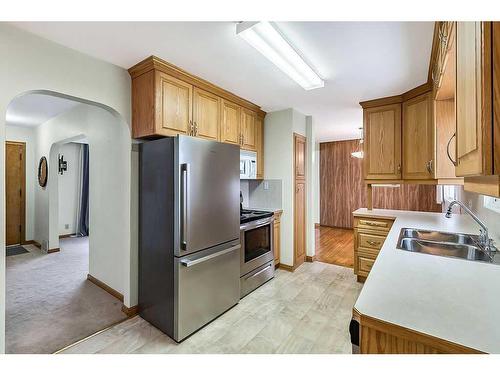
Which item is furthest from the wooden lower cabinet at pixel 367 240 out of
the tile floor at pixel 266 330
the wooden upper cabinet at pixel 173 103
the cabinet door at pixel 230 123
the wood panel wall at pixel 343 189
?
the wood panel wall at pixel 343 189

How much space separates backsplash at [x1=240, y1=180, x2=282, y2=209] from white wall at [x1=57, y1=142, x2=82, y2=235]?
4648 millimetres

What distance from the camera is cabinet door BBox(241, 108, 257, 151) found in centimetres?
320

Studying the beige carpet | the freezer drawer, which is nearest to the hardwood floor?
the freezer drawer

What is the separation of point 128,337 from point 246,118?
8.83 ft

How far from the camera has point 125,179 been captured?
2.35m

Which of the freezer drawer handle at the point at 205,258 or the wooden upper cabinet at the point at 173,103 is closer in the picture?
the freezer drawer handle at the point at 205,258

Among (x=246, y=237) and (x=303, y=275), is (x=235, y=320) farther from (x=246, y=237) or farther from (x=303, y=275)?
(x=303, y=275)

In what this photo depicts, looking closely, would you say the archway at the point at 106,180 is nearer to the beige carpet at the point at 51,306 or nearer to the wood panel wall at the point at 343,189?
the beige carpet at the point at 51,306

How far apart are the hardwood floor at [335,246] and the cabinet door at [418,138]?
1.69m

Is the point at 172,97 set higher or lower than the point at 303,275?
higher

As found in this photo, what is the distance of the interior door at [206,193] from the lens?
76.3 inches

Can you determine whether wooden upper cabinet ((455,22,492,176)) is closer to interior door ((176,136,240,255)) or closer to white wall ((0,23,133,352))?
interior door ((176,136,240,255))

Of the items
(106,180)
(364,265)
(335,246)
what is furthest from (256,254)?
(335,246)
